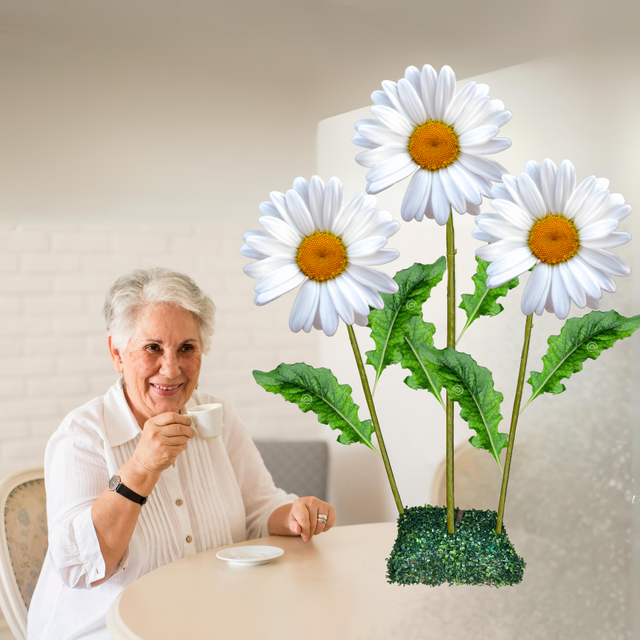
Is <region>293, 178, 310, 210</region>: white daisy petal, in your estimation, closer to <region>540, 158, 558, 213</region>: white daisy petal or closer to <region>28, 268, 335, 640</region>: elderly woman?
<region>540, 158, 558, 213</region>: white daisy petal

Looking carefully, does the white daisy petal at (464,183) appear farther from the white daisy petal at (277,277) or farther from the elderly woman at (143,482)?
the elderly woman at (143,482)

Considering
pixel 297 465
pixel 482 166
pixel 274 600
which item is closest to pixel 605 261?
pixel 482 166

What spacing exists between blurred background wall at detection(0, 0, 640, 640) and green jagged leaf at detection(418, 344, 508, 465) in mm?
832

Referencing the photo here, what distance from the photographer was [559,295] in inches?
22.1

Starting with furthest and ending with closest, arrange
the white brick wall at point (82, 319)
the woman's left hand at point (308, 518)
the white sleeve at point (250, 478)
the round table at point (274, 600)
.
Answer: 1. the white brick wall at point (82, 319)
2. the white sleeve at point (250, 478)
3. the woman's left hand at point (308, 518)
4. the round table at point (274, 600)

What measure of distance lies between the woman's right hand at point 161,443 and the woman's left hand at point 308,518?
0.30m

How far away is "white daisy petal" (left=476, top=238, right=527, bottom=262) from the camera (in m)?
0.56

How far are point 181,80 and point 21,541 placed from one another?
152 centimetres

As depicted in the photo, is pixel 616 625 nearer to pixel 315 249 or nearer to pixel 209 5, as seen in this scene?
pixel 315 249

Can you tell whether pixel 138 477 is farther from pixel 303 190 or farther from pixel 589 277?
pixel 589 277

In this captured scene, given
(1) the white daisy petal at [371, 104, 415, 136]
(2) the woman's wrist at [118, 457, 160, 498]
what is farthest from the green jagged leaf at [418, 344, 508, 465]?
(2) the woman's wrist at [118, 457, 160, 498]

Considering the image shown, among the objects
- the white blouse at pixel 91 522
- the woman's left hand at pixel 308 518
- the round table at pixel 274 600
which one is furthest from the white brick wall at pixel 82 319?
the round table at pixel 274 600

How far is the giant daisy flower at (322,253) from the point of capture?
0.56 meters

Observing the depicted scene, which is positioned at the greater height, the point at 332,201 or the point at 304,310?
the point at 332,201
